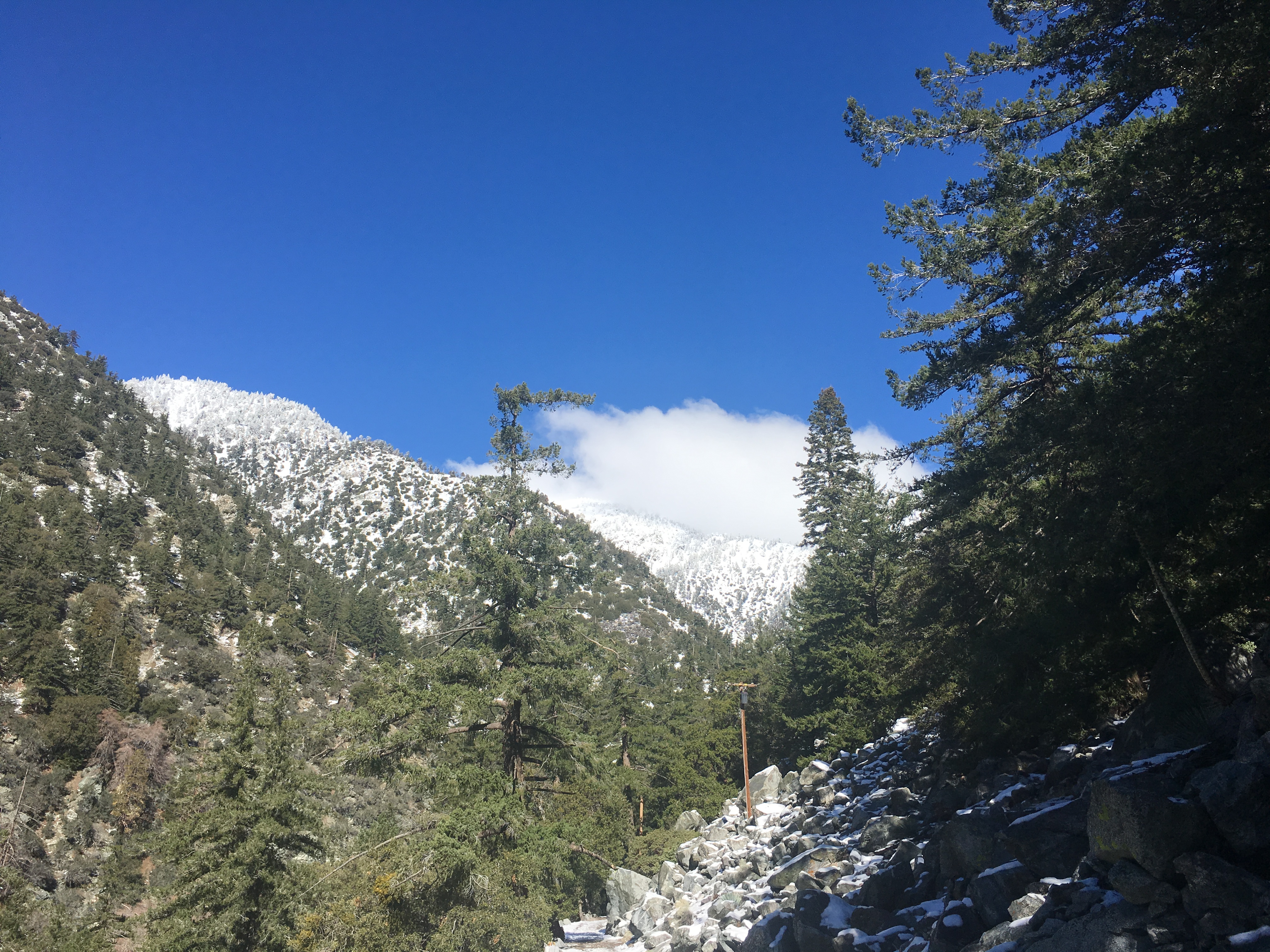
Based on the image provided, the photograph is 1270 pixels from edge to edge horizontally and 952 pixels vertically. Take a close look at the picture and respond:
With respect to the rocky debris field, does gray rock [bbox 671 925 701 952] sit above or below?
below

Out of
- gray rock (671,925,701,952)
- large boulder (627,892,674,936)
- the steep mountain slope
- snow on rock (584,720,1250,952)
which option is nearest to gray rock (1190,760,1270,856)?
snow on rock (584,720,1250,952)

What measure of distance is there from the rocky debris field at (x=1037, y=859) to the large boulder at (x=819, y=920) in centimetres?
3

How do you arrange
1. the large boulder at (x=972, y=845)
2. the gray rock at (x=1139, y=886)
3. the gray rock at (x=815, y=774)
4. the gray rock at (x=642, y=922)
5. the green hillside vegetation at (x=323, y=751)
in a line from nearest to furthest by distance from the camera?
the gray rock at (x=1139, y=886)
the large boulder at (x=972, y=845)
the green hillside vegetation at (x=323, y=751)
the gray rock at (x=642, y=922)
the gray rock at (x=815, y=774)

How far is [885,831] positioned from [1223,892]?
355 inches

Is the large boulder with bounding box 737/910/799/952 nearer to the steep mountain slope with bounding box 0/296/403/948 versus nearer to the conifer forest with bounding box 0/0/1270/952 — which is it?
the conifer forest with bounding box 0/0/1270/952

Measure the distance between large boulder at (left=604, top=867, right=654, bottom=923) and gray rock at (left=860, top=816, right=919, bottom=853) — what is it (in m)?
19.7

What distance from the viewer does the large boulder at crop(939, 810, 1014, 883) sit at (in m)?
8.10

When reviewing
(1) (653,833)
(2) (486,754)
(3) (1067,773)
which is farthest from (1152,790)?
(1) (653,833)

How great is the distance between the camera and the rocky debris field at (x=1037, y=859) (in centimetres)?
515

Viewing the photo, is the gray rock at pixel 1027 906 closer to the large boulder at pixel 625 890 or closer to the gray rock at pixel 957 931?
the gray rock at pixel 957 931

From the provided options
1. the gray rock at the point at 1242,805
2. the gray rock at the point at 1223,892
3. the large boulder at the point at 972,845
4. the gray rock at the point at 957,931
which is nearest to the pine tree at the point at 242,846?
the gray rock at the point at 957,931

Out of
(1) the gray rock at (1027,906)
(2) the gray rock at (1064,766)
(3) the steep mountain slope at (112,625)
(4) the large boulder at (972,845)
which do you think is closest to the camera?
(1) the gray rock at (1027,906)

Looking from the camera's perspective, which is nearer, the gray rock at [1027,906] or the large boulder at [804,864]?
the gray rock at [1027,906]

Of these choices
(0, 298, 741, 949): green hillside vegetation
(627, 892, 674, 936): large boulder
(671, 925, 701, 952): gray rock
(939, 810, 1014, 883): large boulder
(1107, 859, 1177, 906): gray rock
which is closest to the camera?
(1107, 859, 1177, 906): gray rock
